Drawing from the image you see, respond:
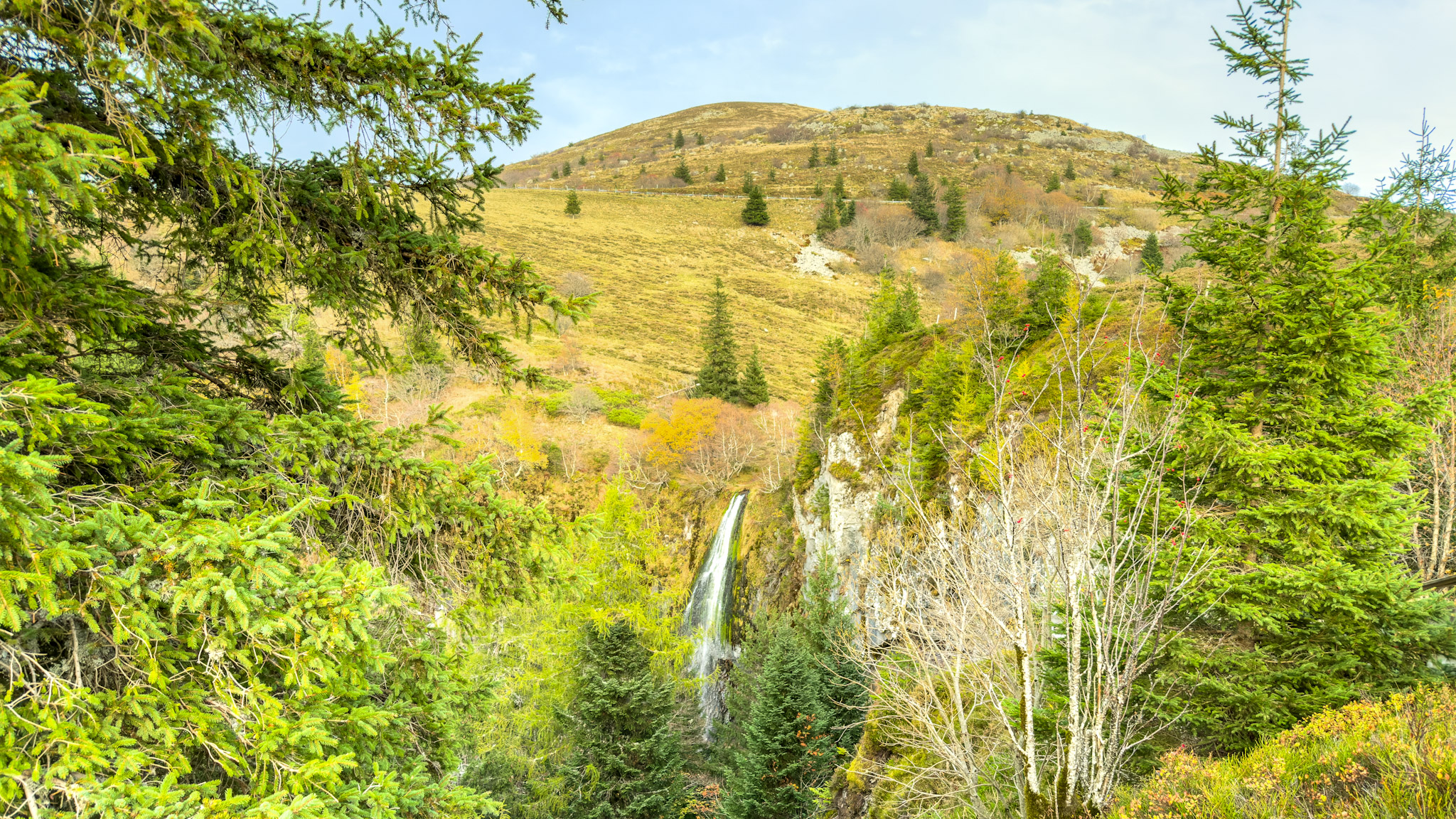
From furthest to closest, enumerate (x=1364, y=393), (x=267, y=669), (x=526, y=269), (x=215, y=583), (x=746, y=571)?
(x=746, y=571)
(x=1364, y=393)
(x=526, y=269)
(x=267, y=669)
(x=215, y=583)

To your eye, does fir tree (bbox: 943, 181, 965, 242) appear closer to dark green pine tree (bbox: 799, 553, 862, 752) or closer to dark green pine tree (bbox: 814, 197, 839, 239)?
dark green pine tree (bbox: 814, 197, 839, 239)

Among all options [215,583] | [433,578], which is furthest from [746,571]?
[215,583]

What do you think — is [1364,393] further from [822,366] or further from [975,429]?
[822,366]

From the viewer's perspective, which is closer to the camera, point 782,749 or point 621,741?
point 782,749

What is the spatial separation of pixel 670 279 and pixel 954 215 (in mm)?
31435

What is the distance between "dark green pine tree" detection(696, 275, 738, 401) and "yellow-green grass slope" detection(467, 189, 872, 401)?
4.95m

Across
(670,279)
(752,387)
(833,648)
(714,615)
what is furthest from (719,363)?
(670,279)

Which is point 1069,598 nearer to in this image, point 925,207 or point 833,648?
point 833,648

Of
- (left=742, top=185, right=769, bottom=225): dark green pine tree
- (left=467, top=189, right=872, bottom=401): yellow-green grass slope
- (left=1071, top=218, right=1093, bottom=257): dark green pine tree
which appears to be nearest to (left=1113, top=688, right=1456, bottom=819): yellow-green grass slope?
(left=467, top=189, right=872, bottom=401): yellow-green grass slope

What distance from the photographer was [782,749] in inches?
561

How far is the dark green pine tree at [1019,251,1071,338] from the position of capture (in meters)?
18.3

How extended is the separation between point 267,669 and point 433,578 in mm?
1186

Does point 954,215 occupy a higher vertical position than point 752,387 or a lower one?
higher

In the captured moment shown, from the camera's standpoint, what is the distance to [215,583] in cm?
246
